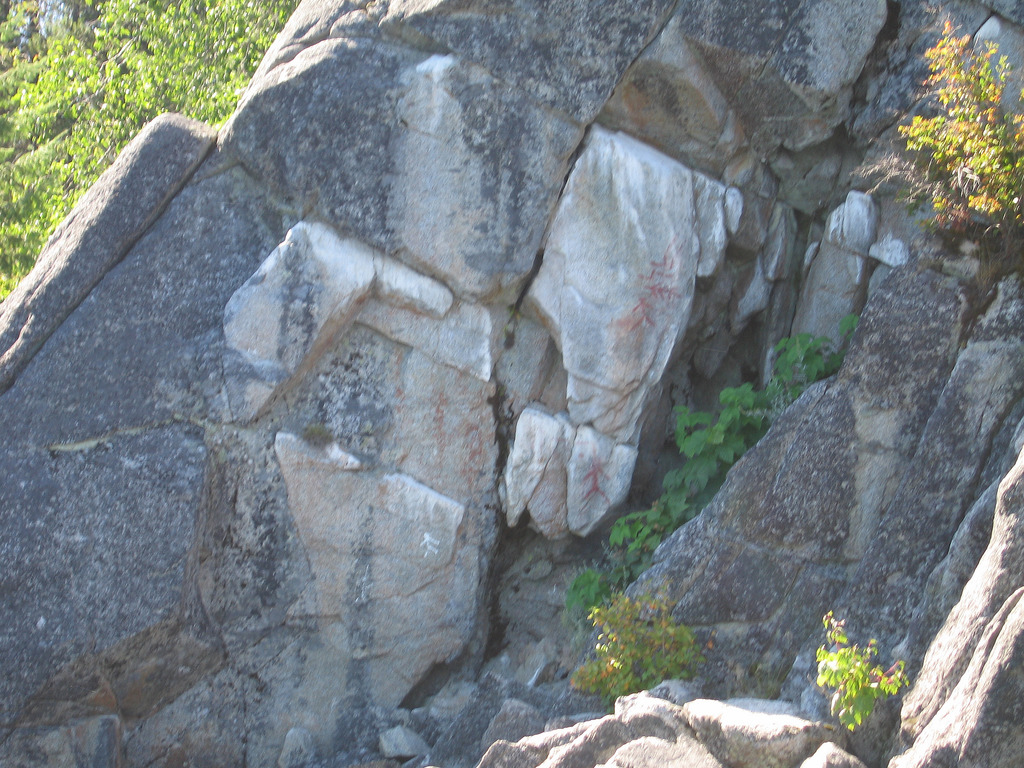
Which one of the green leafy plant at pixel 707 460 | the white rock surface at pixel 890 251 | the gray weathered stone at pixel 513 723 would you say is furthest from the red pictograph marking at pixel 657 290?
the gray weathered stone at pixel 513 723

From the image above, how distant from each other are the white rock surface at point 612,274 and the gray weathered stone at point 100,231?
2.44m

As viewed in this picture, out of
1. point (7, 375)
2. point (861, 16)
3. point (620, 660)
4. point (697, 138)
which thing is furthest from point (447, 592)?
point (861, 16)

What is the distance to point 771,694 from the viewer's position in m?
5.30

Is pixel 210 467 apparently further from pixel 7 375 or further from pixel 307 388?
pixel 7 375

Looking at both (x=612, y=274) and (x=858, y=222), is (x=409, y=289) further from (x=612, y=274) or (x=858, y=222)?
(x=858, y=222)

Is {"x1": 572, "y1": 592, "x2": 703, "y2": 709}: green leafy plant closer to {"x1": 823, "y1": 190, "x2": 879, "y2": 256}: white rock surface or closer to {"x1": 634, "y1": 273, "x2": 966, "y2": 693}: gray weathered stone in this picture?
{"x1": 634, "y1": 273, "x2": 966, "y2": 693}: gray weathered stone

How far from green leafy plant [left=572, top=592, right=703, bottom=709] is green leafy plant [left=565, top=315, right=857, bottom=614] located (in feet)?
2.49

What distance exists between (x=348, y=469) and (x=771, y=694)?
287 cm

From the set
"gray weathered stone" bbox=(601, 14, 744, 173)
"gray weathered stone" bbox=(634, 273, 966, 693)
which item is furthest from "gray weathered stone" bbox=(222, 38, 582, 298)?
"gray weathered stone" bbox=(634, 273, 966, 693)

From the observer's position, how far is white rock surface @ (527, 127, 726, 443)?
258 inches

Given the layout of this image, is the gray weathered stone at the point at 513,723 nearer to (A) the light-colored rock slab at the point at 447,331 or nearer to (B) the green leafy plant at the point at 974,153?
(A) the light-colored rock slab at the point at 447,331

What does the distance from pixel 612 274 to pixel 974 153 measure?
2231 mm

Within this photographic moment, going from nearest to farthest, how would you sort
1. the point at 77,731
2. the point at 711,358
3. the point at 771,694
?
the point at 771,694, the point at 77,731, the point at 711,358

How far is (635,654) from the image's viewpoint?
553 centimetres
